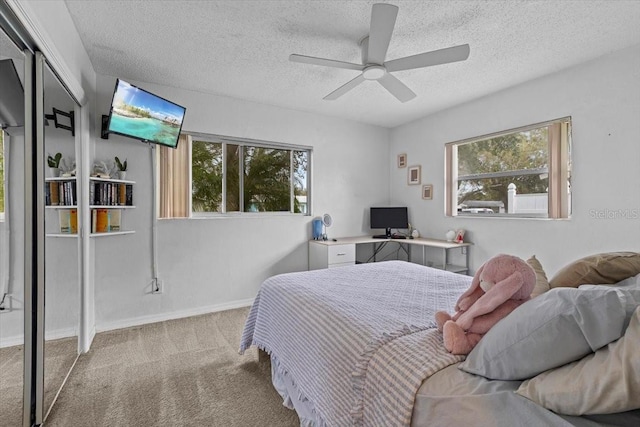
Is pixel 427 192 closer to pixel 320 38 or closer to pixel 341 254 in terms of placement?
pixel 341 254

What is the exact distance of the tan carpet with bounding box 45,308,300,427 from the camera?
69.1 inches

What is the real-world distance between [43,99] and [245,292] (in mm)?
2718

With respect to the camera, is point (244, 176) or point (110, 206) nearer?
point (110, 206)

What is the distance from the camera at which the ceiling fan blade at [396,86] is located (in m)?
2.53

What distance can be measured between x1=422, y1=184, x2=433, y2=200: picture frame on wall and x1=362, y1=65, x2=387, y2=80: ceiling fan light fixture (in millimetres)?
2285

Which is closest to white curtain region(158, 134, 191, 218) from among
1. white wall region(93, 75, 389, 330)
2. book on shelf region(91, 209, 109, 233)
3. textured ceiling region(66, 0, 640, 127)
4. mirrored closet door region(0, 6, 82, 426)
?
white wall region(93, 75, 389, 330)

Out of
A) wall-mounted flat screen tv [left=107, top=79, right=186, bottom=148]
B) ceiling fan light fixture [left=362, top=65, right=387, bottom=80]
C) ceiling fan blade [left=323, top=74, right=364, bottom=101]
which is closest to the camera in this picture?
ceiling fan light fixture [left=362, top=65, right=387, bottom=80]

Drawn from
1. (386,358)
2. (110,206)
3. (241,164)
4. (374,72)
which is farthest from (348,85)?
(110,206)

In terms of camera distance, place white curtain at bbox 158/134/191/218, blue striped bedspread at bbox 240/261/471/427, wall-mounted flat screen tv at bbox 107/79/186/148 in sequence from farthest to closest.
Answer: white curtain at bbox 158/134/191/218, wall-mounted flat screen tv at bbox 107/79/186/148, blue striped bedspread at bbox 240/261/471/427

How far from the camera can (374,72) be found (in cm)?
240

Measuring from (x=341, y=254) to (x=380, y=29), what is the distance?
2641 millimetres

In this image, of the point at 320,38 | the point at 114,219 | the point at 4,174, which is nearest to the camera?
the point at 4,174

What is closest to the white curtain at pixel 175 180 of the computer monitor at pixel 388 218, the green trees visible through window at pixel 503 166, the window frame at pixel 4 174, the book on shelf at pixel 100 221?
the book on shelf at pixel 100 221

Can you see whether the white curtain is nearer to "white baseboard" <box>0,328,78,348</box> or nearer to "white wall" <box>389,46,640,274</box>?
"white baseboard" <box>0,328,78,348</box>
